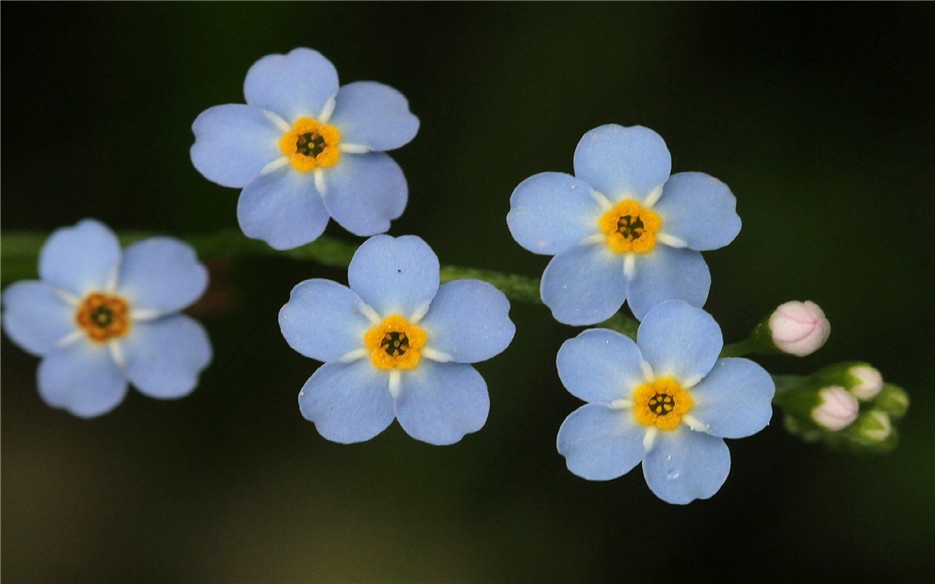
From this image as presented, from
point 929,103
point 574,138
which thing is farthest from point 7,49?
point 929,103

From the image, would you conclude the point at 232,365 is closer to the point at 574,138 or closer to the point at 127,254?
the point at 127,254

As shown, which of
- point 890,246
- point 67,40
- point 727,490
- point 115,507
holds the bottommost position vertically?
point 115,507

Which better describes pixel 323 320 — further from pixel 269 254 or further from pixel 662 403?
pixel 662 403

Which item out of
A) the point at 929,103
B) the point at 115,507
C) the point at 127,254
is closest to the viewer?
the point at 127,254

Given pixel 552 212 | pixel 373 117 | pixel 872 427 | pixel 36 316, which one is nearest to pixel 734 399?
pixel 872 427

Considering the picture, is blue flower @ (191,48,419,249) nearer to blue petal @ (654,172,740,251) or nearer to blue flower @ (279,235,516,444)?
blue flower @ (279,235,516,444)

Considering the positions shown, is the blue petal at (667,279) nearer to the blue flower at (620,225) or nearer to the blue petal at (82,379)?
the blue flower at (620,225)

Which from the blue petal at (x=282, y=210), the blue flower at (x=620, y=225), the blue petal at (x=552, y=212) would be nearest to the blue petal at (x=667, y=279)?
the blue flower at (x=620, y=225)
